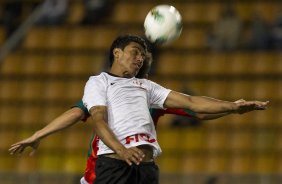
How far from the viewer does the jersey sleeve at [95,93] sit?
5922mm

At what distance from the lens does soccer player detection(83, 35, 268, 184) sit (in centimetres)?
591

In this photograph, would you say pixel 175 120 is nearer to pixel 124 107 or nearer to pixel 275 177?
pixel 275 177

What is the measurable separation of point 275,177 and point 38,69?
4.51 meters

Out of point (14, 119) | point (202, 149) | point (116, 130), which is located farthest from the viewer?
point (14, 119)

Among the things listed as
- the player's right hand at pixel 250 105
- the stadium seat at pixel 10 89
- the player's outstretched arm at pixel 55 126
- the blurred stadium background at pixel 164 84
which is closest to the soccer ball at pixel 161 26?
the player's outstretched arm at pixel 55 126

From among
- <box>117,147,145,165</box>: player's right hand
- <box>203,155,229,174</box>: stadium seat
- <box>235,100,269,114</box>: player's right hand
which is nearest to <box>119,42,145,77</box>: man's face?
<box>235,100,269,114</box>: player's right hand

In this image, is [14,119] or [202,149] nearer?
[202,149]

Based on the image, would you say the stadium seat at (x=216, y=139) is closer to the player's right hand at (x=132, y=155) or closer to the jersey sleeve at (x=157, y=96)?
the jersey sleeve at (x=157, y=96)

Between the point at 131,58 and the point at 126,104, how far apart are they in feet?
1.03

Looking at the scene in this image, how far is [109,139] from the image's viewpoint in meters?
5.58

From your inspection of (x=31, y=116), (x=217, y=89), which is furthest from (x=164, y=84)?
(x=31, y=116)

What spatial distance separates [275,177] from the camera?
32.4 feet

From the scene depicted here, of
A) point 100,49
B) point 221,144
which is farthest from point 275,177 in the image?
point 100,49

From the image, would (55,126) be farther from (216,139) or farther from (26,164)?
(26,164)
